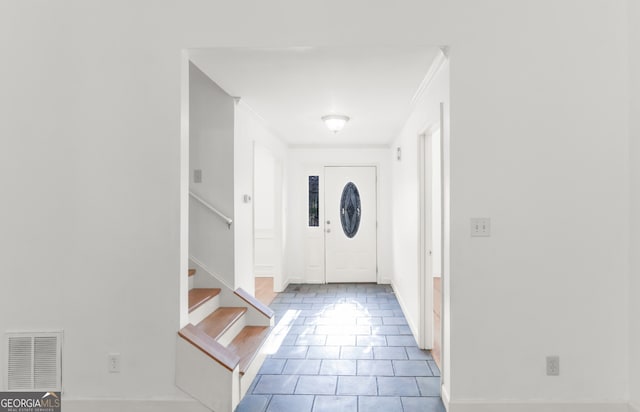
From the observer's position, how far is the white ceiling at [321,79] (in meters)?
2.52

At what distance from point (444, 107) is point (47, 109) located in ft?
8.30

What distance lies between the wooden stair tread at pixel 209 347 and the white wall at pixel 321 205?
3.82 m

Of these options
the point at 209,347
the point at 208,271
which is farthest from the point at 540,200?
the point at 208,271

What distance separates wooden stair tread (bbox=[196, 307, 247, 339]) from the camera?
2.95 m

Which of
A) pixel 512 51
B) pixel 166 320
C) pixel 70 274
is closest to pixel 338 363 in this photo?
pixel 166 320

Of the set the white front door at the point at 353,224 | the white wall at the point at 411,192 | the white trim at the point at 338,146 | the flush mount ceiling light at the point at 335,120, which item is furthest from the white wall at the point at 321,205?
the flush mount ceiling light at the point at 335,120

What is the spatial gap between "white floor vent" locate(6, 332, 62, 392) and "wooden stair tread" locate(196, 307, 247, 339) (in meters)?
0.92

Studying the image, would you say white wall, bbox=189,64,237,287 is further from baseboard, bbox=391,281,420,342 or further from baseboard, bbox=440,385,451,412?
baseboard, bbox=440,385,451,412

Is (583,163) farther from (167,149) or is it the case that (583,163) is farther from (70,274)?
(70,274)

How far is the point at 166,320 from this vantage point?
7.86 ft

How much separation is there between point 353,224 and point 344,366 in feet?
11.7

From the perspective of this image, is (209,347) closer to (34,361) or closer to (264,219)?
(34,361)

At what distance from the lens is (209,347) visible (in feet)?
8.02

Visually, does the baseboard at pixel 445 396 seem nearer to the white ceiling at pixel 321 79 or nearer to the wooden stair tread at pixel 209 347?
the wooden stair tread at pixel 209 347
